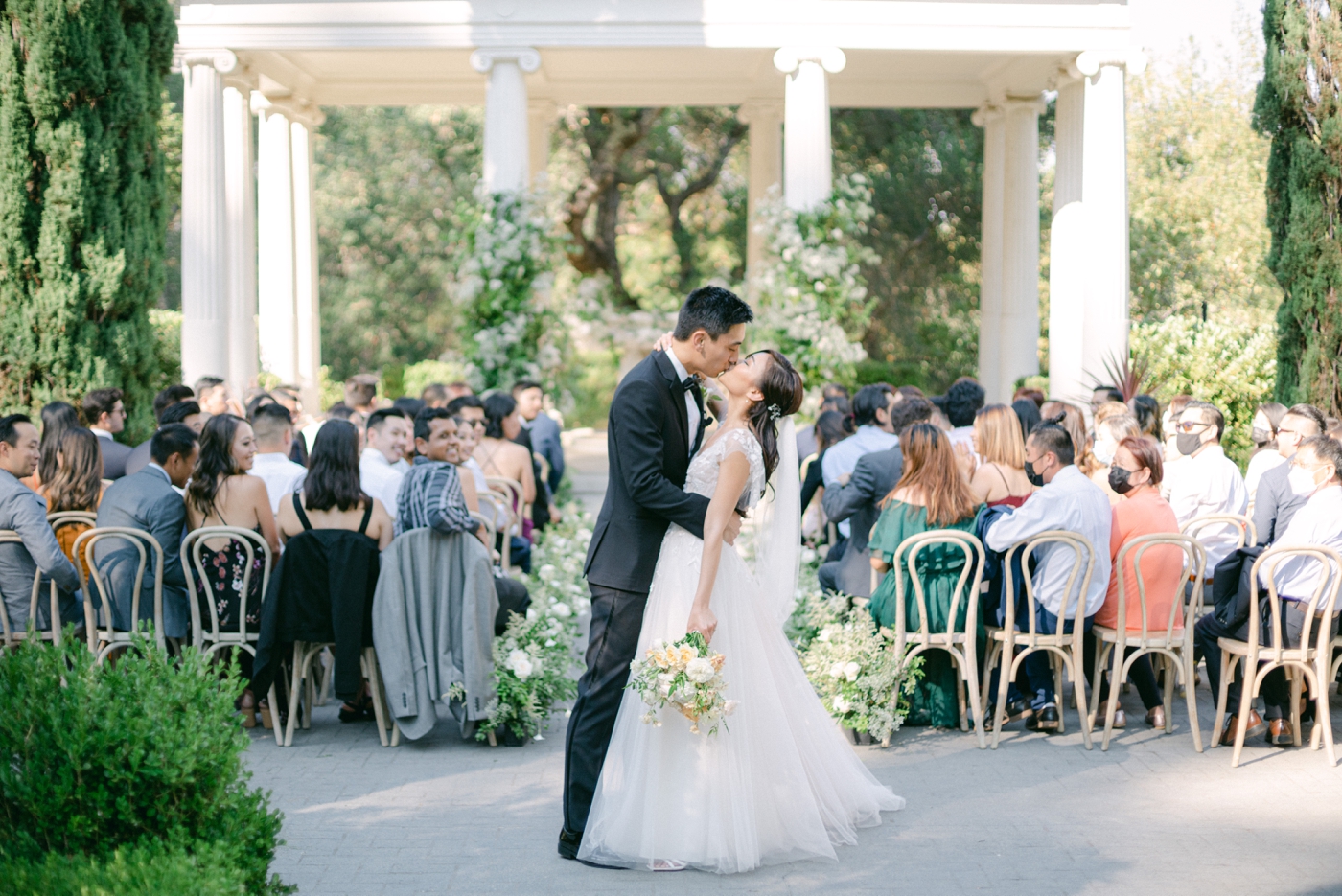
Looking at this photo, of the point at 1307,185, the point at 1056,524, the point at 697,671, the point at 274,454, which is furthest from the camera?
the point at 1307,185

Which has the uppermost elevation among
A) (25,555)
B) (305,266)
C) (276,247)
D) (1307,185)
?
(276,247)

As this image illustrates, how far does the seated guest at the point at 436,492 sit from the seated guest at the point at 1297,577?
3929 millimetres

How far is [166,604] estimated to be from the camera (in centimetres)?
657

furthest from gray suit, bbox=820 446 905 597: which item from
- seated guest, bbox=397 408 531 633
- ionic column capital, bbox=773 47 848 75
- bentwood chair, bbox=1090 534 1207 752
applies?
ionic column capital, bbox=773 47 848 75

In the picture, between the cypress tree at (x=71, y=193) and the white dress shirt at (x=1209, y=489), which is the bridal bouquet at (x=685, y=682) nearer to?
the white dress shirt at (x=1209, y=489)

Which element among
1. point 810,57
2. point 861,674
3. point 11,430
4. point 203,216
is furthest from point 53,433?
point 810,57

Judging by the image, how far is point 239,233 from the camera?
16844mm

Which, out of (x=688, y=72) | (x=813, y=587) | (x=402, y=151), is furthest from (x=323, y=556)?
(x=402, y=151)

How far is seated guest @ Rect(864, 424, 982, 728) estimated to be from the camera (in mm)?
6418

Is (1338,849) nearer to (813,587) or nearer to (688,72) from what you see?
(813,587)

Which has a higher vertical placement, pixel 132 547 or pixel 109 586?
pixel 132 547

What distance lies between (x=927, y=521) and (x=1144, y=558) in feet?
3.81

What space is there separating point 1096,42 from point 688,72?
622 centimetres

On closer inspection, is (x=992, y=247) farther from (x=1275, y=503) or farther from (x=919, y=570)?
(x=919, y=570)
